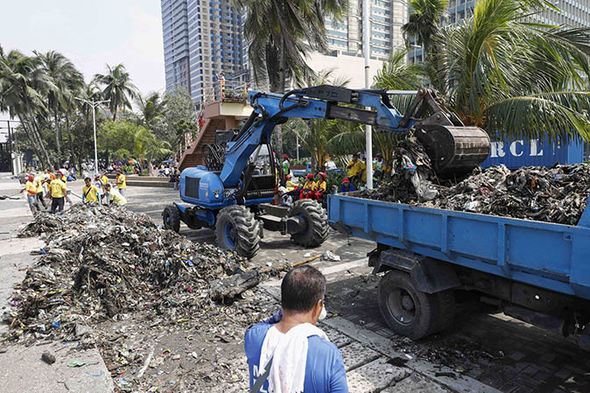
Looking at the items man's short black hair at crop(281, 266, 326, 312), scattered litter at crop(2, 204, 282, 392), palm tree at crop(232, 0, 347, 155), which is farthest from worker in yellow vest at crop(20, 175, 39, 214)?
man's short black hair at crop(281, 266, 326, 312)

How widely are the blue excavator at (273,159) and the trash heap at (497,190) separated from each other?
0.35 metres

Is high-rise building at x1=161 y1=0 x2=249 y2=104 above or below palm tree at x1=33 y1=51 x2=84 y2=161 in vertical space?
above

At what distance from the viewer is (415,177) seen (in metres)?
5.38

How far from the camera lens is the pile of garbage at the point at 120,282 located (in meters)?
5.54

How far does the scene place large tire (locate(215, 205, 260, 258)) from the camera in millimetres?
8367

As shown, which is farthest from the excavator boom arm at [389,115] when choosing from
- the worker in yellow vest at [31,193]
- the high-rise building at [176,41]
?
the high-rise building at [176,41]

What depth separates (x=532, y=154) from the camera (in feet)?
43.2

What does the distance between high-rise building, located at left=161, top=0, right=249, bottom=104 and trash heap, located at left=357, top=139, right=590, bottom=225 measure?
450 ft

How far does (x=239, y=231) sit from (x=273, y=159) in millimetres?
2532

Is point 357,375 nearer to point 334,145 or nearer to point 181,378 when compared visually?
point 181,378

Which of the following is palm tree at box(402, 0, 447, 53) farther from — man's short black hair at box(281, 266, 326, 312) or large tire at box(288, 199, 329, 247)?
man's short black hair at box(281, 266, 326, 312)

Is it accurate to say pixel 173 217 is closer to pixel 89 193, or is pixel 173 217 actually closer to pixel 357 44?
pixel 89 193

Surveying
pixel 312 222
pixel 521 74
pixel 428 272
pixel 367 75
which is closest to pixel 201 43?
pixel 367 75

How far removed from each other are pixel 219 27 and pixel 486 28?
15300 centimetres
